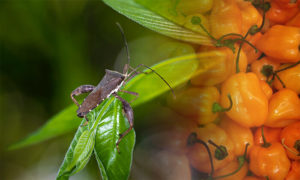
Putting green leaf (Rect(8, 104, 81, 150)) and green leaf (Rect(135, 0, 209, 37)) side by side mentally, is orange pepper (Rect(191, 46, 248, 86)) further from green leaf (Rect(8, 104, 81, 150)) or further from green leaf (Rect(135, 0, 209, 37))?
green leaf (Rect(8, 104, 81, 150))

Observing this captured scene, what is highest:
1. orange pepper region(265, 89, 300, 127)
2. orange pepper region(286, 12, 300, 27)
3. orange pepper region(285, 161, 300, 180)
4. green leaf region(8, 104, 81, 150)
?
orange pepper region(286, 12, 300, 27)

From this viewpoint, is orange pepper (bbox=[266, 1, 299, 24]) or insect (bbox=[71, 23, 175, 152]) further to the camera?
orange pepper (bbox=[266, 1, 299, 24])

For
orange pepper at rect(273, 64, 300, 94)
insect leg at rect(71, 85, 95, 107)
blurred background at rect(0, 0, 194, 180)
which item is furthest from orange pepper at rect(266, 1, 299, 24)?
insect leg at rect(71, 85, 95, 107)

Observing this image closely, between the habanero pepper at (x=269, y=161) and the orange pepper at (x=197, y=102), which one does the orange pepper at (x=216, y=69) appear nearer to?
the orange pepper at (x=197, y=102)

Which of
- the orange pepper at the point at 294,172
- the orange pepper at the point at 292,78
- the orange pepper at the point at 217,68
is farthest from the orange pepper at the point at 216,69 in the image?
the orange pepper at the point at 294,172

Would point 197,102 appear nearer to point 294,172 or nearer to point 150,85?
point 150,85

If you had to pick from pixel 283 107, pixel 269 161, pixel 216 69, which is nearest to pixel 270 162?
pixel 269 161
